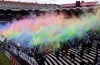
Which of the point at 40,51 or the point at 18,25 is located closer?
the point at 40,51

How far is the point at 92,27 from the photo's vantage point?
37531mm

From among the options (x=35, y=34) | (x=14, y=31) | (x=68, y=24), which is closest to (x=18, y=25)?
(x=14, y=31)

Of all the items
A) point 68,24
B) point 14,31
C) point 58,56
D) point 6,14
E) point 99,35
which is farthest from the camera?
point 6,14

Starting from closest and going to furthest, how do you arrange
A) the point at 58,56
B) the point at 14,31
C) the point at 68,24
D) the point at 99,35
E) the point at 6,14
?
the point at 58,56
the point at 99,35
the point at 68,24
the point at 14,31
the point at 6,14

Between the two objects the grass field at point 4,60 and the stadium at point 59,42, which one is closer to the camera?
the stadium at point 59,42

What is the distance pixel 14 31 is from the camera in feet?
162

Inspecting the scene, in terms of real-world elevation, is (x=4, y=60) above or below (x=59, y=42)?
below

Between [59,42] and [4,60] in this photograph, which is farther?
[59,42]

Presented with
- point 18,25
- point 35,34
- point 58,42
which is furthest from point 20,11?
point 58,42

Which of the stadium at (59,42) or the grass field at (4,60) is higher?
the stadium at (59,42)

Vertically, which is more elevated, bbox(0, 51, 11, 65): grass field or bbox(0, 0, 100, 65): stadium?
bbox(0, 0, 100, 65): stadium

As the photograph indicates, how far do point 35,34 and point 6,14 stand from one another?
20.9 m

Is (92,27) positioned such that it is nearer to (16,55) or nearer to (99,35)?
(99,35)

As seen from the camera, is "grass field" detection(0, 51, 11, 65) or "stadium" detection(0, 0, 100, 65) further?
"grass field" detection(0, 51, 11, 65)
